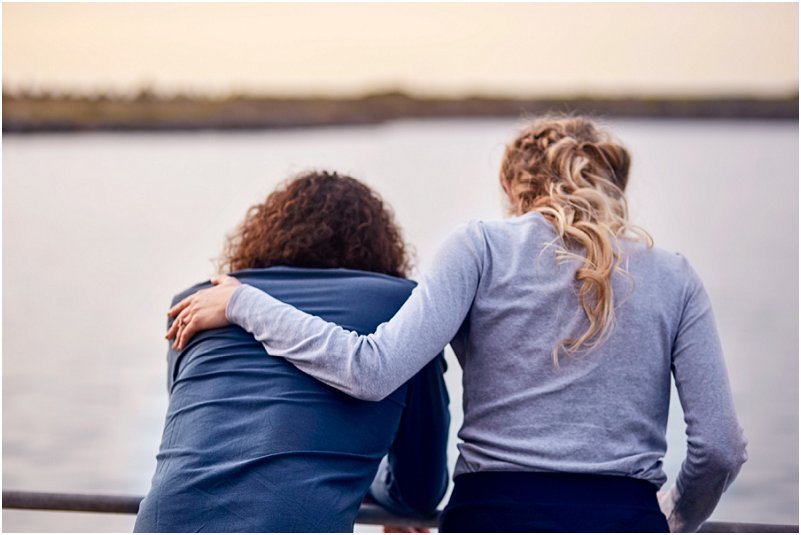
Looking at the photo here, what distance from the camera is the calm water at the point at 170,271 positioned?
4898 millimetres

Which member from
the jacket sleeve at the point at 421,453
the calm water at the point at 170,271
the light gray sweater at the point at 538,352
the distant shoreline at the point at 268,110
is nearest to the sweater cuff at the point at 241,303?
the light gray sweater at the point at 538,352

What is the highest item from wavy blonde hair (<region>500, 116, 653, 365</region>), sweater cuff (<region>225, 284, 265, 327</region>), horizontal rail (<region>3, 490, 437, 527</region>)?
wavy blonde hair (<region>500, 116, 653, 365</region>)

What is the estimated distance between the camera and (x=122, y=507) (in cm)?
211

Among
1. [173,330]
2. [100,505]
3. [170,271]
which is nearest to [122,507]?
[100,505]

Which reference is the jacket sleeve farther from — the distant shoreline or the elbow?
the distant shoreline

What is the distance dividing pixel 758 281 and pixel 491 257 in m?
8.70

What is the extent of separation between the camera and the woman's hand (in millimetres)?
1835

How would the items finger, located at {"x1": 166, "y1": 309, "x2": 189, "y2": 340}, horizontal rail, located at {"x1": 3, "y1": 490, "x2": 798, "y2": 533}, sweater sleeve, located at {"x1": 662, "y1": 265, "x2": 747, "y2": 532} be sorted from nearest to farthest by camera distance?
1. sweater sleeve, located at {"x1": 662, "y1": 265, "x2": 747, "y2": 532}
2. finger, located at {"x1": 166, "y1": 309, "x2": 189, "y2": 340}
3. horizontal rail, located at {"x1": 3, "y1": 490, "x2": 798, "y2": 533}

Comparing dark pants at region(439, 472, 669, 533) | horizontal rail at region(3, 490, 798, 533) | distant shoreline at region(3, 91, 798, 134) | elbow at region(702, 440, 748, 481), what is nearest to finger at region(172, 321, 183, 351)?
horizontal rail at region(3, 490, 798, 533)

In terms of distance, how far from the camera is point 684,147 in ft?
111

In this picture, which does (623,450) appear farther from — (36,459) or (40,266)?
(40,266)

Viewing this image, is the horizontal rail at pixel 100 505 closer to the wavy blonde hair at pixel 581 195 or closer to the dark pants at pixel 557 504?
the dark pants at pixel 557 504

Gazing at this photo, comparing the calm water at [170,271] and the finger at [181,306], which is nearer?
the finger at [181,306]

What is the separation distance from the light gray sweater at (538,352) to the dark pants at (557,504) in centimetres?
2
